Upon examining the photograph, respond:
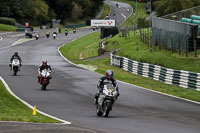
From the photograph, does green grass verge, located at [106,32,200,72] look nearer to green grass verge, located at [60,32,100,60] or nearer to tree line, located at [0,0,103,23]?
green grass verge, located at [60,32,100,60]

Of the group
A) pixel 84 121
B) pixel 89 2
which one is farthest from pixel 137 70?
pixel 89 2

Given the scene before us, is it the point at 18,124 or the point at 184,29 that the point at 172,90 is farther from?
the point at 18,124

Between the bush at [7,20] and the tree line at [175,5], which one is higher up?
the tree line at [175,5]

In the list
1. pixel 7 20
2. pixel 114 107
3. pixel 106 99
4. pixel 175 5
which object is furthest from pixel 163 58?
A: pixel 7 20

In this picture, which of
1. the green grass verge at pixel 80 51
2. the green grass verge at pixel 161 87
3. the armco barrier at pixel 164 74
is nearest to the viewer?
the green grass verge at pixel 161 87

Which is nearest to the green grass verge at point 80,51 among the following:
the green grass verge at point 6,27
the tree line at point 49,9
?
the green grass verge at point 6,27

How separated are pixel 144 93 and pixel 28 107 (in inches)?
315

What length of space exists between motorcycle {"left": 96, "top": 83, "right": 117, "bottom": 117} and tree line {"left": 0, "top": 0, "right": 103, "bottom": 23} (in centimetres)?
11683

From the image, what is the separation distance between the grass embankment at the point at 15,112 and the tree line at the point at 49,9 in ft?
363

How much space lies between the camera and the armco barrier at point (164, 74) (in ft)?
102

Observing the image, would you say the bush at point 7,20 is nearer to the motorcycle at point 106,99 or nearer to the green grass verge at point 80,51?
the green grass verge at point 80,51

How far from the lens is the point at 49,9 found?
497 ft

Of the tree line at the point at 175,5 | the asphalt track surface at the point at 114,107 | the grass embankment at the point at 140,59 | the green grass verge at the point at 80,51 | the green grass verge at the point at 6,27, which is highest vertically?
the tree line at the point at 175,5

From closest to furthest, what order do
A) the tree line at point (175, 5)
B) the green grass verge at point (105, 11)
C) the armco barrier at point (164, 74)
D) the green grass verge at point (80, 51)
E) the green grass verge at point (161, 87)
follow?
the green grass verge at point (161, 87) → the armco barrier at point (164, 74) → the green grass verge at point (80, 51) → the tree line at point (175, 5) → the green grass verge at point (105, 11)
